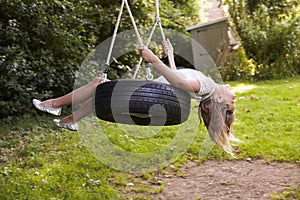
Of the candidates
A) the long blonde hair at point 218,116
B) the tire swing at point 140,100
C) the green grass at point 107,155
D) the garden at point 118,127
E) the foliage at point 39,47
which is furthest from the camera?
the foliage at point 39,47

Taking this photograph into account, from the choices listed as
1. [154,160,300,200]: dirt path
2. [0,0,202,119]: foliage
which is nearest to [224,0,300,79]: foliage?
[0,0,202,119]: foliage

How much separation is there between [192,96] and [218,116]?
0.92ft

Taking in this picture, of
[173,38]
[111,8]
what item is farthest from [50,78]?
[173,38]

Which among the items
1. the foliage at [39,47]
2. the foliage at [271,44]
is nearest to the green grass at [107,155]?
the foliage at [39,47]

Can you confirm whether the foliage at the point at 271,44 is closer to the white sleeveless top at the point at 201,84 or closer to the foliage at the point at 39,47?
the foliage at the point at 39,47

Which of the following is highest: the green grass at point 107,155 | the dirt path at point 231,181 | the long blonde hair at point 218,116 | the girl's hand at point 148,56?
the girl's hand at point 148,56

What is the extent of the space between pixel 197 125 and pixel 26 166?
2.24 metres

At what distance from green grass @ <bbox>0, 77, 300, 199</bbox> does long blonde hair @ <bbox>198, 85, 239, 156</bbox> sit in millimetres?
611

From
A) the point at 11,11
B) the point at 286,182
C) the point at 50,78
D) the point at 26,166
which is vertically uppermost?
the point at 11,11

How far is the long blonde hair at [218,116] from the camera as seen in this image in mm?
3207

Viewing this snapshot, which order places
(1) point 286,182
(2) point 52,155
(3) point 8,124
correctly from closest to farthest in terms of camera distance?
(1) point 286,182, (2) point 52,155, (3) point 8,124

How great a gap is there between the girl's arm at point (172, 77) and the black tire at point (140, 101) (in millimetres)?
44

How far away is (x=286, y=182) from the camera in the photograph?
147 inches

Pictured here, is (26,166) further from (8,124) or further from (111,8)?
(111,8)
